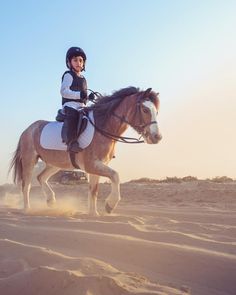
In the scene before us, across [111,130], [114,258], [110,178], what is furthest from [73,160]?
[114,258]

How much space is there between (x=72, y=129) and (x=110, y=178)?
1181mm

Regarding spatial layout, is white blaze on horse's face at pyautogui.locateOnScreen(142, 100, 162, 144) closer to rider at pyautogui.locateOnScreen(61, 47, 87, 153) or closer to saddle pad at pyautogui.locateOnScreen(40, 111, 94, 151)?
saddle pad at pyautogui.locateOnScreen(40, 111, 94, 151)

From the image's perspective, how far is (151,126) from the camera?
8.76 metres

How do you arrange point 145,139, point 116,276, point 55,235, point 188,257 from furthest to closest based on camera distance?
point 145,139
point 55,235
point 188,257
point 116,276

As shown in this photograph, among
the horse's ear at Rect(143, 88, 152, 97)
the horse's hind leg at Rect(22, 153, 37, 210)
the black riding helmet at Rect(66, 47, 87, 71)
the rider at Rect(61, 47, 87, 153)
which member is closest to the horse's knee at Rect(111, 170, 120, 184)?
the rider at Rect(61, 47, 87, 153)

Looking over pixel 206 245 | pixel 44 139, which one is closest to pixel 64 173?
pixel 44 139

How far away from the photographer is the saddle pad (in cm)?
934

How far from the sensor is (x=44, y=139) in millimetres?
10547

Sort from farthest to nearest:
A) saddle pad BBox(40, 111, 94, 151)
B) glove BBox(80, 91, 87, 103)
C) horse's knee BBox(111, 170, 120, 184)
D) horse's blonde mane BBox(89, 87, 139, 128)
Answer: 1. glove BBox(80, 91, 87, 103)
2. horse's blonde mane BBox(89, 87, 139, 128)
3. saddle pad BBox(40, 111, 94, 151)
4. horse's knee BBox(111, 170, 120, 184)

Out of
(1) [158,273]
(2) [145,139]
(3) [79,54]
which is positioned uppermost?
(3) [79,54]

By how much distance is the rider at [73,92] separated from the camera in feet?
30.8

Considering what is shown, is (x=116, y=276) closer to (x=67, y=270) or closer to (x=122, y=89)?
(x=67, y=270)

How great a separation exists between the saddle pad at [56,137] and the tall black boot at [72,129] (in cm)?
10

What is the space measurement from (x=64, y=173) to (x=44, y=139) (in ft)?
72.6
